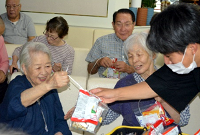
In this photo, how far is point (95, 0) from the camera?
5090 mm

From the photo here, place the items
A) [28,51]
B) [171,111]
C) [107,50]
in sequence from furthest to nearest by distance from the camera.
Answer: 1. [107,50]
2. [28,51]
3. [171,111]

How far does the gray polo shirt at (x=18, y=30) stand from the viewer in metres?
4.58

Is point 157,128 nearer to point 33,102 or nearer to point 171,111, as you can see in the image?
point 171,111

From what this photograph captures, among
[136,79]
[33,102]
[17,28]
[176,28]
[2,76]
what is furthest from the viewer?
[17,28]

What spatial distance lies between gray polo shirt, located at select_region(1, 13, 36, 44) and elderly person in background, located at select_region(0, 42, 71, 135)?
263 centimetres

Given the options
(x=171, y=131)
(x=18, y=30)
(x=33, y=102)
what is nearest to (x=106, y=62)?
(x=33, y=102)

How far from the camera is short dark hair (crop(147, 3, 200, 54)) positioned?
134 centimetres

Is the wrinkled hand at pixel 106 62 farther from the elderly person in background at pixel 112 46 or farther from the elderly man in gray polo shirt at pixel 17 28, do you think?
the elderly man in gray polo shirt at pixel 17 28

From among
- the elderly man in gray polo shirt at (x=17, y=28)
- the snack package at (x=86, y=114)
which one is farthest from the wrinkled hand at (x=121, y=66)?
the elderly man in gray polo shirt at (x=17, y=28)

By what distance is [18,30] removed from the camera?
15.1 ft

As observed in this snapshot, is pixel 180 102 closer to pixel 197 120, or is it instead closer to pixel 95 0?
pixel 197 120

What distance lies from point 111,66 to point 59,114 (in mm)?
1093

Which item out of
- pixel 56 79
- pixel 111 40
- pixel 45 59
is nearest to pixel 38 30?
pixel 111 40

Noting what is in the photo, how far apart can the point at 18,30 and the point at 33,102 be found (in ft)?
10.2
